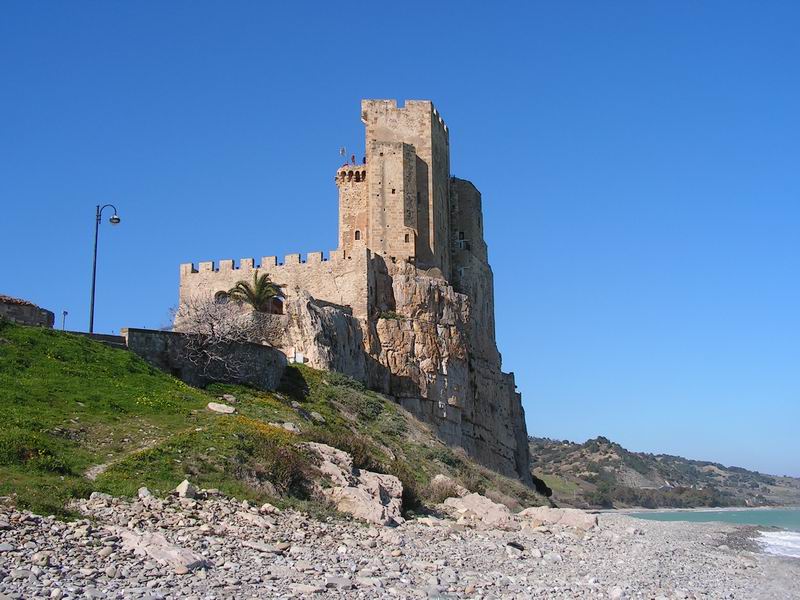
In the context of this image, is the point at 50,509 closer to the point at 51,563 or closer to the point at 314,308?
the point at 51,563

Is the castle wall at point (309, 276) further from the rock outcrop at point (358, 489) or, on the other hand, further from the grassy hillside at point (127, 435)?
the rock outcrop at point (358, 489)

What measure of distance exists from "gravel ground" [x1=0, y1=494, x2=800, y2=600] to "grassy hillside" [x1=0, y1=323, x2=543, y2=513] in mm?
910

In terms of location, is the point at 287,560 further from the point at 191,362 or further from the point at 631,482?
the point at 631,482

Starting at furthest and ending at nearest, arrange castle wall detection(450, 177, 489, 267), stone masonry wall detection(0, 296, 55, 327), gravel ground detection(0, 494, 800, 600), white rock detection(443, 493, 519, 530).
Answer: castle wall detection(450, 177, 489, 267) < stone masonry wall detection(0, 296, 55, 327) < white rock detection(443, 493, 519, 530) < gravel ground detection(0, 494, 800, 600)

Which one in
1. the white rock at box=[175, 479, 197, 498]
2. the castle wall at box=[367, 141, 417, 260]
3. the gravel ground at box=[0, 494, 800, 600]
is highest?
the castle wall at box=[367, 141, 417, 260]

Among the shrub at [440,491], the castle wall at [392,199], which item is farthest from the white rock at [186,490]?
the castle wall at [392,199]

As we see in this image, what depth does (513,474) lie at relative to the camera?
155 feet

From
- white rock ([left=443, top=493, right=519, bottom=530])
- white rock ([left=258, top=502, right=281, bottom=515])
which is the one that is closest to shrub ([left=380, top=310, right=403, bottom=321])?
white rock ([left=443, top=493, right=519, bottom=530])

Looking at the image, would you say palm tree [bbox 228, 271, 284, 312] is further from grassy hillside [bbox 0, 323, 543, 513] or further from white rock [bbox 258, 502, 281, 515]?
white rock [bbox 258, 502, 281, 515]

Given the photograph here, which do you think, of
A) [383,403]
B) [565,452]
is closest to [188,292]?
[383,403]

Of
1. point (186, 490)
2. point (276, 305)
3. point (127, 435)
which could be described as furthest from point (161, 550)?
point (276, 305)

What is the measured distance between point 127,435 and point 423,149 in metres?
30.0

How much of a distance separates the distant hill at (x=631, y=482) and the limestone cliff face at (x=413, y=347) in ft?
125

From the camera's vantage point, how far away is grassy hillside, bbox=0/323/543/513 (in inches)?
545
